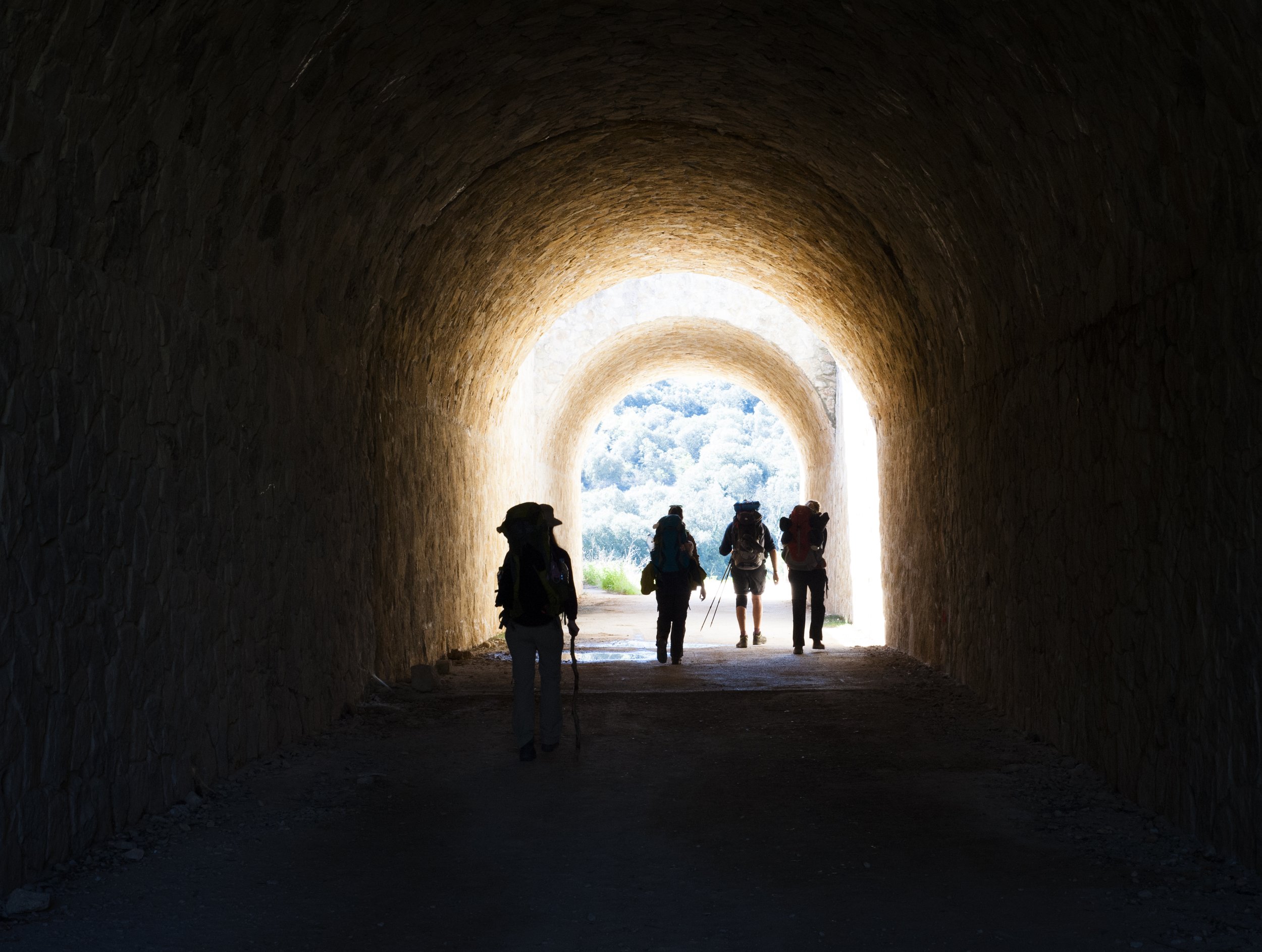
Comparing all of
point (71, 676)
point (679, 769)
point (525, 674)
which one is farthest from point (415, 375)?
point (71, 676)

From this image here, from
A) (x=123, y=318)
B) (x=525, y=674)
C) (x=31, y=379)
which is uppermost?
(x=123, y=318)

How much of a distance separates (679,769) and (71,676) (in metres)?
3.14

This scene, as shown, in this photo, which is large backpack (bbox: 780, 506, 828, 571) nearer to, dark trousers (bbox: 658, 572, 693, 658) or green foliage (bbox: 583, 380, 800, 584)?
dark trousers (bbox: 658, 572, 693, 658)

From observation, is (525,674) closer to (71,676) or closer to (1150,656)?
(71,676)

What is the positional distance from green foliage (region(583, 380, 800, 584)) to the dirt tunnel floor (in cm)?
5437

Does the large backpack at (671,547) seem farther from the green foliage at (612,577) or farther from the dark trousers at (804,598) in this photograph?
the green foliage at (612,577)

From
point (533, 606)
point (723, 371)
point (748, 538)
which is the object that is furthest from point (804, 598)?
point (723, 371)

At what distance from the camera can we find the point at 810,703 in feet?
27.9

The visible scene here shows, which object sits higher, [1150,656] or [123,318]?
[123,318]

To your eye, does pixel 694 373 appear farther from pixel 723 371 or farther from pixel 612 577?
pixel 612 577

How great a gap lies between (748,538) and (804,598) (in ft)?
4.19

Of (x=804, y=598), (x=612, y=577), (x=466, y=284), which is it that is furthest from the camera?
(x=612, y=577)

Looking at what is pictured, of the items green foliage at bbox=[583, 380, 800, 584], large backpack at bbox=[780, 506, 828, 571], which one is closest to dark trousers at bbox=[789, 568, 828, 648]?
large backpack at bbox=[780, 506, 828, 571]

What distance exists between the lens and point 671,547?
39.0 ft
